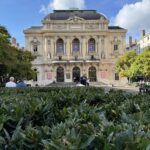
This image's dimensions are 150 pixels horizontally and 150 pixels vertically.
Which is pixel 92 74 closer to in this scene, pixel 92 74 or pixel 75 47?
pixel 92 74

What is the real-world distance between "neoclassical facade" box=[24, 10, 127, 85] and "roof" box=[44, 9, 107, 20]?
0.27m

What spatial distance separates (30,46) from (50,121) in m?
101

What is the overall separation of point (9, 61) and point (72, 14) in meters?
64.4

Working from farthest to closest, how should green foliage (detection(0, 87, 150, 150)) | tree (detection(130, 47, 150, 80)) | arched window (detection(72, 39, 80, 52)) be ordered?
arched window (detection(72, 39, 80, 52)), tree (detection(130, 47, 150, 80)), green foliage (detection(0, 87, 150, 150))

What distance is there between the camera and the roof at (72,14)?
107438 millimetres

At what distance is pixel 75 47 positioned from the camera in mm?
107438

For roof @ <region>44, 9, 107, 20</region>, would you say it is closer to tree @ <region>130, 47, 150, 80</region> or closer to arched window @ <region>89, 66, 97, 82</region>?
arched window @ <region>89, 66, 97, 82</region>

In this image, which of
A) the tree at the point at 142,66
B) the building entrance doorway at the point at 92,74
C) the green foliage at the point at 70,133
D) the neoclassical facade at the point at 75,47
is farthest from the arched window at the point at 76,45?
the green foliage at the point at 70,133

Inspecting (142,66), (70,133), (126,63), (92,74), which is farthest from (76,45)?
(70,133)

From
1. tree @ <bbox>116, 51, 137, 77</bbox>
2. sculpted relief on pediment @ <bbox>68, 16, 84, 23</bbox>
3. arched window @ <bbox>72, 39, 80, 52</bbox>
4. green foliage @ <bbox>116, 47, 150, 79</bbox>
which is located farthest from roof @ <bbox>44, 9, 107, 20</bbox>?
green foliage @ <bbox>116, 47, 150, 79</bbox>

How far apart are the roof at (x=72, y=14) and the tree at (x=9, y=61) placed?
155 ft

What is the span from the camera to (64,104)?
9.48m

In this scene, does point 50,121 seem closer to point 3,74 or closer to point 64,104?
point 64,104

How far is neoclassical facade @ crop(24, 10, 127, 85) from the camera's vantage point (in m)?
104
